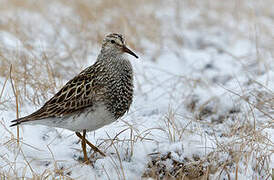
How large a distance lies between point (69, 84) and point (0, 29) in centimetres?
443

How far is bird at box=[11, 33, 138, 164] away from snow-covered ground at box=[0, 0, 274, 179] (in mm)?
269

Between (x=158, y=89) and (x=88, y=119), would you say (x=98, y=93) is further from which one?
(x=158, y=89)

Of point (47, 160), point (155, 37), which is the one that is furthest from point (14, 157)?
point (155, 37)

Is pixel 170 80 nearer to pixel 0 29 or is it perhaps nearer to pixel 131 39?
pixel 131 39

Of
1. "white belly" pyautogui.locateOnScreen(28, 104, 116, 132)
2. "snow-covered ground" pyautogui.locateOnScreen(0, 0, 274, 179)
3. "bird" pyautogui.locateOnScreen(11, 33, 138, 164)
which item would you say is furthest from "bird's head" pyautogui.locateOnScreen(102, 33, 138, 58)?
"snow-covered ground" pyautogui.locateOnScreen(0, 0, 274, 179)

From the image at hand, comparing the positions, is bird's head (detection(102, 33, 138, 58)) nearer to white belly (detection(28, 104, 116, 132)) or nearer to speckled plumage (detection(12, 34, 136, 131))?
speckled plumage (detection(12, 34, 136, 131))

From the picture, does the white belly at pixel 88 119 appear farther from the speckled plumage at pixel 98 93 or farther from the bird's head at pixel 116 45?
the bird's head at pixel 116 45

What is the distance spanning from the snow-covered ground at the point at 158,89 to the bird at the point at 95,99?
10.6 inches

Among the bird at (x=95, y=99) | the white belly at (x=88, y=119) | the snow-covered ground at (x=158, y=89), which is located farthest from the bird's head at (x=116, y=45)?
the snow-covered ground at (x=158, y=89)

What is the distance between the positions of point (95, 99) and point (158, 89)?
8.70 ft

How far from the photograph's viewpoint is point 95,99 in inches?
169

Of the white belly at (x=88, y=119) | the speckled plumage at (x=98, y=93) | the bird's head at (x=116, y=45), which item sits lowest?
the white belly at (x=88, y=119)

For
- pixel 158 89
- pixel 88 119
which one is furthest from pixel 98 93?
pixel 158 89

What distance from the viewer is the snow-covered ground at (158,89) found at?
4.26 meters
